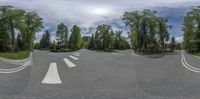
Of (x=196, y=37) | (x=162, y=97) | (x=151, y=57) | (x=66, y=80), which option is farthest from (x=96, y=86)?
(x=196, y=37)

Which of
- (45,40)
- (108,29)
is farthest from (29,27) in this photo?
(108,29)

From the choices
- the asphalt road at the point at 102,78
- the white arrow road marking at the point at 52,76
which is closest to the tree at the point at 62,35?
the asphalt road at the point at 102,78

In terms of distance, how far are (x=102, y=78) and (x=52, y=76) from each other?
3.32ft

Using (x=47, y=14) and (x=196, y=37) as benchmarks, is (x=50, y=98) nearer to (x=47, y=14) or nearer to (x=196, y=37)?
(x=47, y=14)

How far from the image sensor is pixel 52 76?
21.3 ft

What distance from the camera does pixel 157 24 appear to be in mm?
6512

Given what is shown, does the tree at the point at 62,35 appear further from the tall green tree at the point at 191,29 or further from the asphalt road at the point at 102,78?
the tall green tree at the point at 191,29

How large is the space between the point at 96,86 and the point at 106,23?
60.5 inches

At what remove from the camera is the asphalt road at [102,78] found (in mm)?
5316

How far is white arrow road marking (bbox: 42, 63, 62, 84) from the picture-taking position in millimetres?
6073

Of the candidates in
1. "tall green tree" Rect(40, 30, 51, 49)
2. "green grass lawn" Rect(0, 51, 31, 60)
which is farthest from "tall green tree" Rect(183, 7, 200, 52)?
"green grass lawn" Rect(0, 51, 31, 60)

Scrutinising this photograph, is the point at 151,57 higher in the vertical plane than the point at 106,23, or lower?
lower

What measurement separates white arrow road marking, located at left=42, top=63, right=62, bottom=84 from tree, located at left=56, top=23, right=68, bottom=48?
590 mm

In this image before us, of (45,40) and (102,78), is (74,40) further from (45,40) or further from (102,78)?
(102,78)
